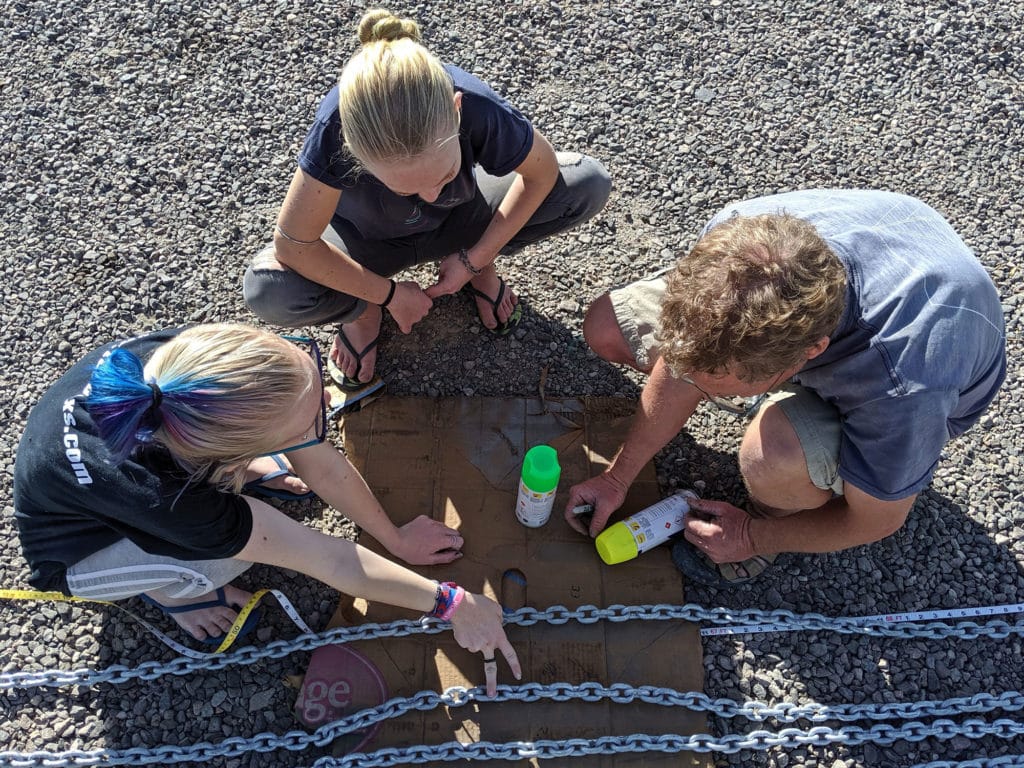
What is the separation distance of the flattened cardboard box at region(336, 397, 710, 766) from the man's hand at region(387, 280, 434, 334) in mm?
477

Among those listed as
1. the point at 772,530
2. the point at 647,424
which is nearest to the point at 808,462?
the point at 772,530

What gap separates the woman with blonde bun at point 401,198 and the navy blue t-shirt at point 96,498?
2.36ft

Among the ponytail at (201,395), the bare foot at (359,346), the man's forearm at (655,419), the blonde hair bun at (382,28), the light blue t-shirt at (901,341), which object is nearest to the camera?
the ponytail at (201,395)

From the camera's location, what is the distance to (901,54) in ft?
15.0

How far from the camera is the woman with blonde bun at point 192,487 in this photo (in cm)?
188

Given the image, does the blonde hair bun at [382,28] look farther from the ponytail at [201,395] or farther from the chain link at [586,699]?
the chain link at [586,699]

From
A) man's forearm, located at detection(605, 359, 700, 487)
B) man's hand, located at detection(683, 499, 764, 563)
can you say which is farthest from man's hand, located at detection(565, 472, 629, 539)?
man's hand, located at detection(683, 499, 764, 563)

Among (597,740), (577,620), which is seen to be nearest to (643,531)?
(577,620)

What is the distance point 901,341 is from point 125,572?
2.56m

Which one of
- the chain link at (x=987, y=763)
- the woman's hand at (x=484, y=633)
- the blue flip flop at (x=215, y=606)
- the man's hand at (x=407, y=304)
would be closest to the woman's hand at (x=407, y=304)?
the man's hand at (x=407, y=304)

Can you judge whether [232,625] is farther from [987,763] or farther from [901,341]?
[987,763]

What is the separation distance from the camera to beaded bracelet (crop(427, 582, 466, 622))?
2.61 m

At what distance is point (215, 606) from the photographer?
9.17 feet

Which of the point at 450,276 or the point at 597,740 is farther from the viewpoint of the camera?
the point at 450,276
